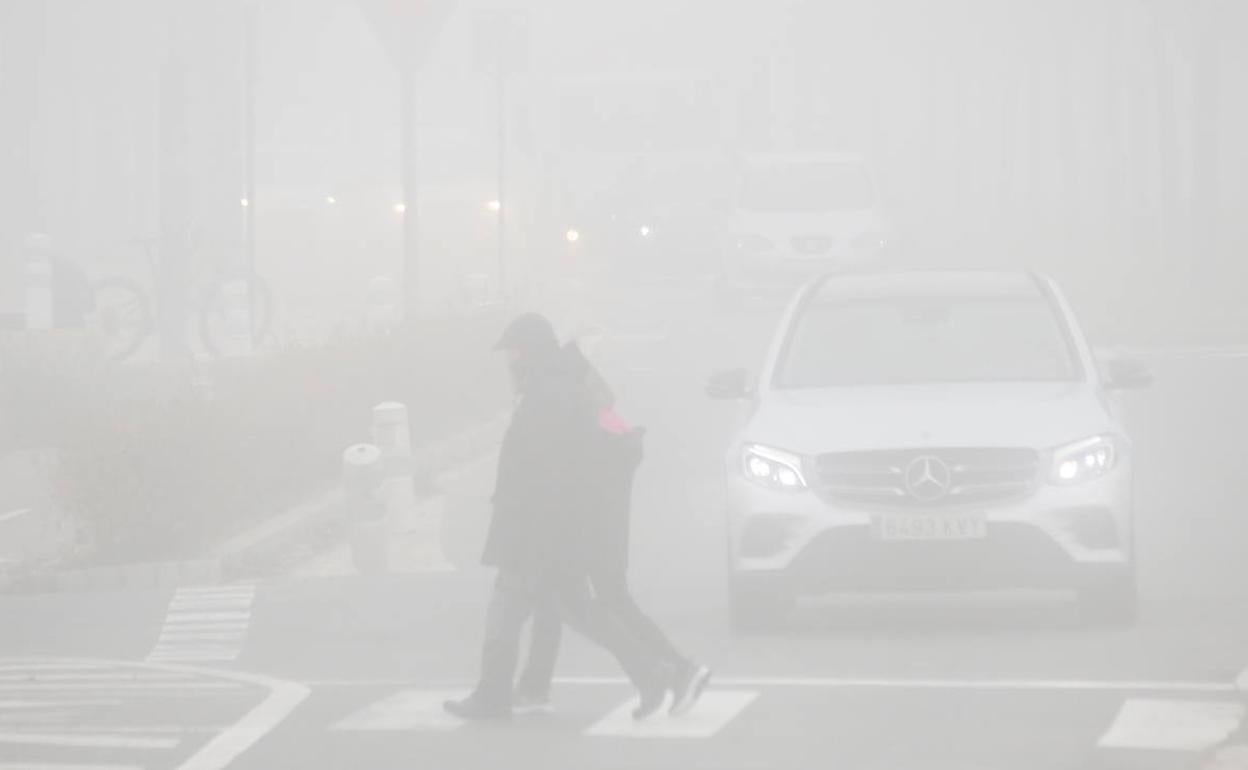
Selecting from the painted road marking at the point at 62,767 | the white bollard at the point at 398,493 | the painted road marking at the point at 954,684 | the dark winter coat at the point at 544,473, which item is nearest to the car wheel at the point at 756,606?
the painted road marking at the point at 954,684

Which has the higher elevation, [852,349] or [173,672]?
[852,349]

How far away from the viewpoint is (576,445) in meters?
11.4

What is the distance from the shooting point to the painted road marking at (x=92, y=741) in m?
11.4

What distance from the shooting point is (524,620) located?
11672mm

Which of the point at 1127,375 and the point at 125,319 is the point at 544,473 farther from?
the point at 125,319

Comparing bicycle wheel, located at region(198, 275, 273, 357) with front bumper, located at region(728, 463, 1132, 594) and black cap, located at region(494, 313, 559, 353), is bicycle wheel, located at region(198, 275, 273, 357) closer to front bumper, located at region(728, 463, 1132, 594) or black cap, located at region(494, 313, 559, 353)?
front bumper, located at region(728, 463, 1132, 594)

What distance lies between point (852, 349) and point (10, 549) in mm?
6246

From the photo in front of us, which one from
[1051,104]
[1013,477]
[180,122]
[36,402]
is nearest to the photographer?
[1013,477]

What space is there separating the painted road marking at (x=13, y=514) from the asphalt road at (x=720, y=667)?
2.76 m

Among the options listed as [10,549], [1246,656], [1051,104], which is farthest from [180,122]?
[1051,104]

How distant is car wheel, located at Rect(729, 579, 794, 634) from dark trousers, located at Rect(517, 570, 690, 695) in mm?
2046

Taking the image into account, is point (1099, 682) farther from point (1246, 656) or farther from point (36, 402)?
point (36, 402)

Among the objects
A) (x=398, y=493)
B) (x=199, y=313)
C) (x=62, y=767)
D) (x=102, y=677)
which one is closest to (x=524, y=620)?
(x=62, y=767)

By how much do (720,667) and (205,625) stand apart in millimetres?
3272
